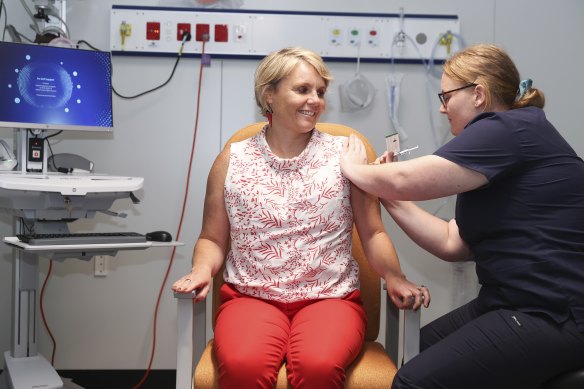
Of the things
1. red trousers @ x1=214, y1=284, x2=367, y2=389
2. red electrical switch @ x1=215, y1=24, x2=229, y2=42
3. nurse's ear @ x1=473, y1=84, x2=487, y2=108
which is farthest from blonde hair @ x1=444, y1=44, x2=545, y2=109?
red electrical switch @ x1=215, y1=24, x2=229, y2=42

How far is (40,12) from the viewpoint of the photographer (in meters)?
2.48

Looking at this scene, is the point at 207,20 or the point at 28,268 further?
the point at 207,20

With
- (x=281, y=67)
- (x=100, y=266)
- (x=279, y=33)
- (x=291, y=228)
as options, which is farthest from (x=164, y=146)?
(x=291, y=228)

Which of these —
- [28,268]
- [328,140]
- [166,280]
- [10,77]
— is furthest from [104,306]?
[328,140]

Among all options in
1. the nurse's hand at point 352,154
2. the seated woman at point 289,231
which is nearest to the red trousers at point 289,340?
the seated woman at point 289,231

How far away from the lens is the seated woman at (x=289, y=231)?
5.30 ft

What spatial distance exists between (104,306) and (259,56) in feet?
4.24

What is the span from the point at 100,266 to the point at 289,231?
4.30ft

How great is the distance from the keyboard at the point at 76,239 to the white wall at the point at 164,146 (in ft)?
2.38

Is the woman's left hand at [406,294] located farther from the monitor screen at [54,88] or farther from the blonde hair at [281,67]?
the monitor screen at [54,88]

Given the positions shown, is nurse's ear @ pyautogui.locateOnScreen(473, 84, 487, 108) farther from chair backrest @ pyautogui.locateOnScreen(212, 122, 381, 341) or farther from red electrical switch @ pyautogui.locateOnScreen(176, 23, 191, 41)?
red electrical switch @ pyautogui.locateOnScreen(176, 23, 191, 41)

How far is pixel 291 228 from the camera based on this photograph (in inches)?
68.8

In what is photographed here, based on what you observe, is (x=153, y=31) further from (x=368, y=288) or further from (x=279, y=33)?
(x=368, y=288)

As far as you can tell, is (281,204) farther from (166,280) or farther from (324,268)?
(166,280)
